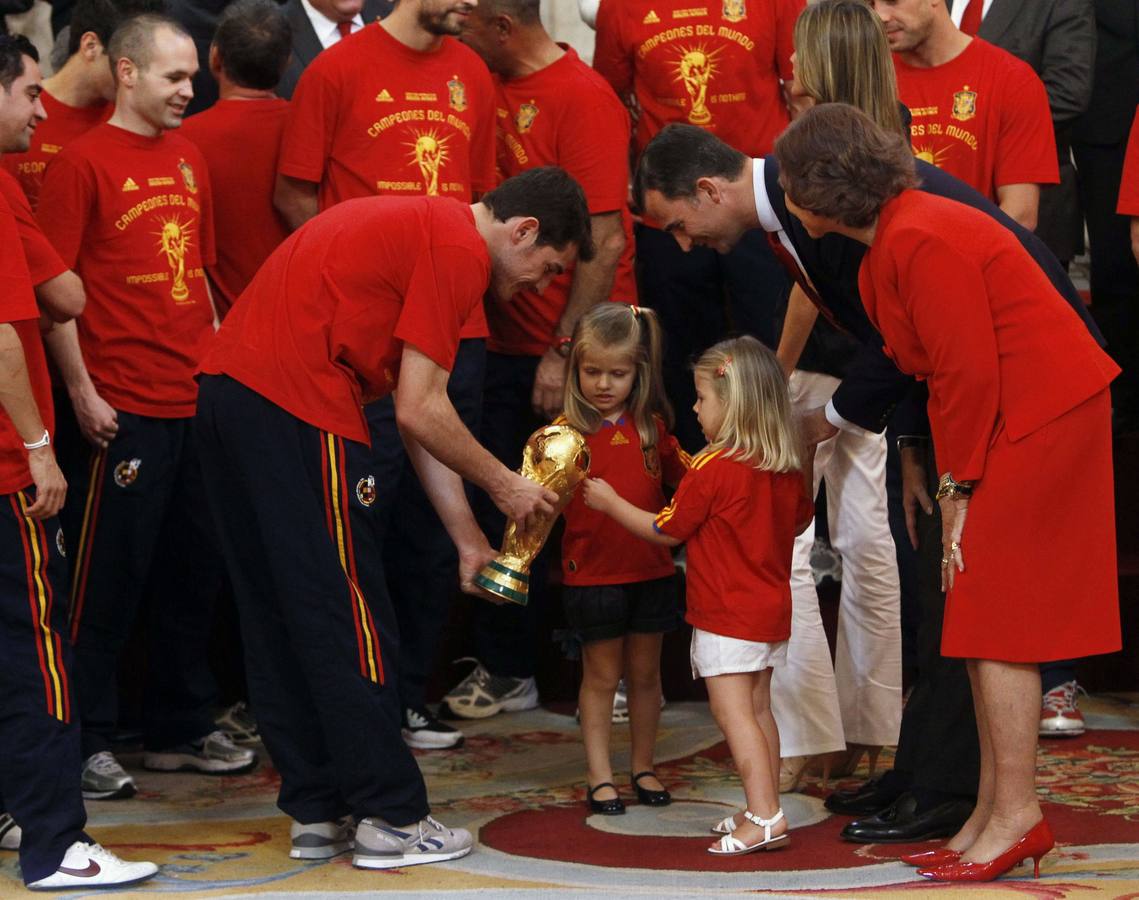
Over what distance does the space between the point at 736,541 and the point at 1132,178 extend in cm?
175

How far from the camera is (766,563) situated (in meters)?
3.93

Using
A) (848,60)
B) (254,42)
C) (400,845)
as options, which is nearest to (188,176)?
(254,42)

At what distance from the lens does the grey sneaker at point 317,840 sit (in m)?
3.85

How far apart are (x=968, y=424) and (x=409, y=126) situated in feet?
6.44

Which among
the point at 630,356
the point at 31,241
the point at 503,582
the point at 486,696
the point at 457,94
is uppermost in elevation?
the point at 457,94

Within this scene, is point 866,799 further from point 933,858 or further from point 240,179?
point 240,179

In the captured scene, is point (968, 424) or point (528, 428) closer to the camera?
point (968, 424)

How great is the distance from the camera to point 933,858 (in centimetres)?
366

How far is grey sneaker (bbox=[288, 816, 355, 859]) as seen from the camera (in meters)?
3.85

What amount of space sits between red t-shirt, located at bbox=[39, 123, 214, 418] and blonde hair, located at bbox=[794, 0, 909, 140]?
1.64m

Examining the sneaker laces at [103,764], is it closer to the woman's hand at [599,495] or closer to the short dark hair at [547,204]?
the woman's hand at [599,495]

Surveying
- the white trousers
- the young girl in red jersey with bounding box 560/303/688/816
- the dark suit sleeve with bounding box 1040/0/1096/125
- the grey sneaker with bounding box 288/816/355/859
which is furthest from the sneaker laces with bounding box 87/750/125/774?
the dark suit sleeve with bounding box 1040/0/1096/125

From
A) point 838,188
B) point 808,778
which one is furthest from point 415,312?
point 808,778

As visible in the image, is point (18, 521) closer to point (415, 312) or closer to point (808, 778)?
point (415, 312)
